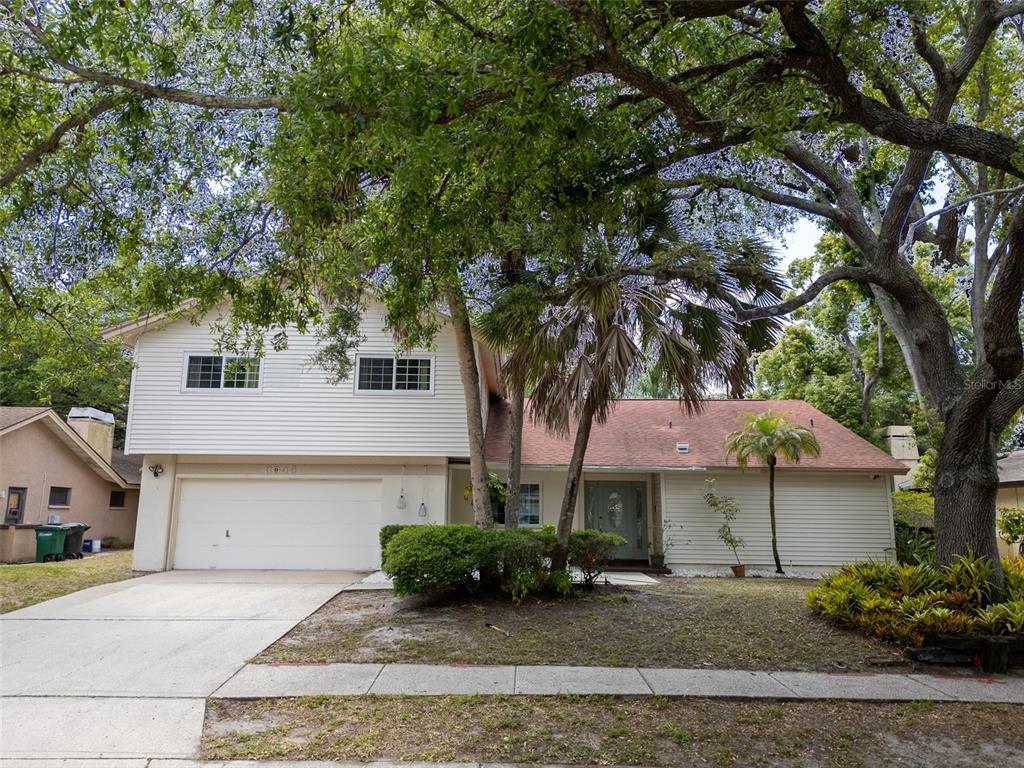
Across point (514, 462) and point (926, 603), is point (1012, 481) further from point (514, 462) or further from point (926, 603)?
point (514, 462)

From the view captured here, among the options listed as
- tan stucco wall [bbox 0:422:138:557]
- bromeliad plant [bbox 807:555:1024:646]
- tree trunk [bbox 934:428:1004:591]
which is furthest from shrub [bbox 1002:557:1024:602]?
tan stucco wall [bbox 0:422:138:557]

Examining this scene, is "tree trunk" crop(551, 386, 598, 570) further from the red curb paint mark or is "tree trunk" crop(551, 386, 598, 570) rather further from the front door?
the front door

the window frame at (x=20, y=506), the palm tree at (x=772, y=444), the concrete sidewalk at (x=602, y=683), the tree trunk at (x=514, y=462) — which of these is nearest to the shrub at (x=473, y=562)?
the tree trunk at (x=514, y=462)

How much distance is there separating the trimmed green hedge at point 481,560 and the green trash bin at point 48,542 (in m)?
12.1

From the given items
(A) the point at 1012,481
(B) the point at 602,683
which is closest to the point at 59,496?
(B) the point at 602,683

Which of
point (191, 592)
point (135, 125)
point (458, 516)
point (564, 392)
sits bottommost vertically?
point (191, 592)

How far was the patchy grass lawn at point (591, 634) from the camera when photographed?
7289 millimetres

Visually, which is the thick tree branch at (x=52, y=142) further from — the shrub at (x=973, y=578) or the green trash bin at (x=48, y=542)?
the green trash bin at (x=48, y=542)

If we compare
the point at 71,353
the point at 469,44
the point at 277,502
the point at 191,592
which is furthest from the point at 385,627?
the point at 277,502

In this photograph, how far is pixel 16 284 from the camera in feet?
30.5

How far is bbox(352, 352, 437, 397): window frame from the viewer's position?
15.3 meters

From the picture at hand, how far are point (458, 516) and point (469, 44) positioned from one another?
1273cm

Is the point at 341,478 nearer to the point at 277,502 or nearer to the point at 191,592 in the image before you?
the point at 277,502

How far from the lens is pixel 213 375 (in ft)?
50.4
